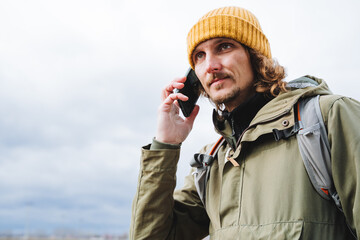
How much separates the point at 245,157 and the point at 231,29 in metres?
1.39

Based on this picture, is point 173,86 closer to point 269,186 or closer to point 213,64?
point 213,64

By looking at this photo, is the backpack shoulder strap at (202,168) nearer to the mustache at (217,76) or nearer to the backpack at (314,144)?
the mustache at (217,76)

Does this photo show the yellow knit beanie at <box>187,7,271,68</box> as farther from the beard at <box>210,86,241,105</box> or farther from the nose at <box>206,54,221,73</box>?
the beard at <box>210,86,241,105</box>

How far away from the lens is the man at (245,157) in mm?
2510

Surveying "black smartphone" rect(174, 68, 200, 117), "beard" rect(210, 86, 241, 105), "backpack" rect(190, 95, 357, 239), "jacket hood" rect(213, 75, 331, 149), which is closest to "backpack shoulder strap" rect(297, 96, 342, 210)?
"backpack" rect(190, 95, 357, 239)

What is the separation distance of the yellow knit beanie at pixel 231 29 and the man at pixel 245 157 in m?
0.01

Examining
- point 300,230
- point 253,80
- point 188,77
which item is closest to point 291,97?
point 253,80

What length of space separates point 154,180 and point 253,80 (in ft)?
4.76

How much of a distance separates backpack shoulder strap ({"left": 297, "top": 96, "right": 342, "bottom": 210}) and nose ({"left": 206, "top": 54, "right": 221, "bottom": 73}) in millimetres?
1170

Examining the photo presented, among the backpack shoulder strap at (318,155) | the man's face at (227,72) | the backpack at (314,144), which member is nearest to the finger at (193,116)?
the man's face at (227,72)

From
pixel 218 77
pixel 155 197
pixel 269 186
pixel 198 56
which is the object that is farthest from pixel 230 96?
pixel 155 197

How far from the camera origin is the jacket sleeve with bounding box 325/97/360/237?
2.40 meters

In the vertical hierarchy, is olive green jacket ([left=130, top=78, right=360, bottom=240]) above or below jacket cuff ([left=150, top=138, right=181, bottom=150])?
below

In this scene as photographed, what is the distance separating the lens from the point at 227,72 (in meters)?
3.49
